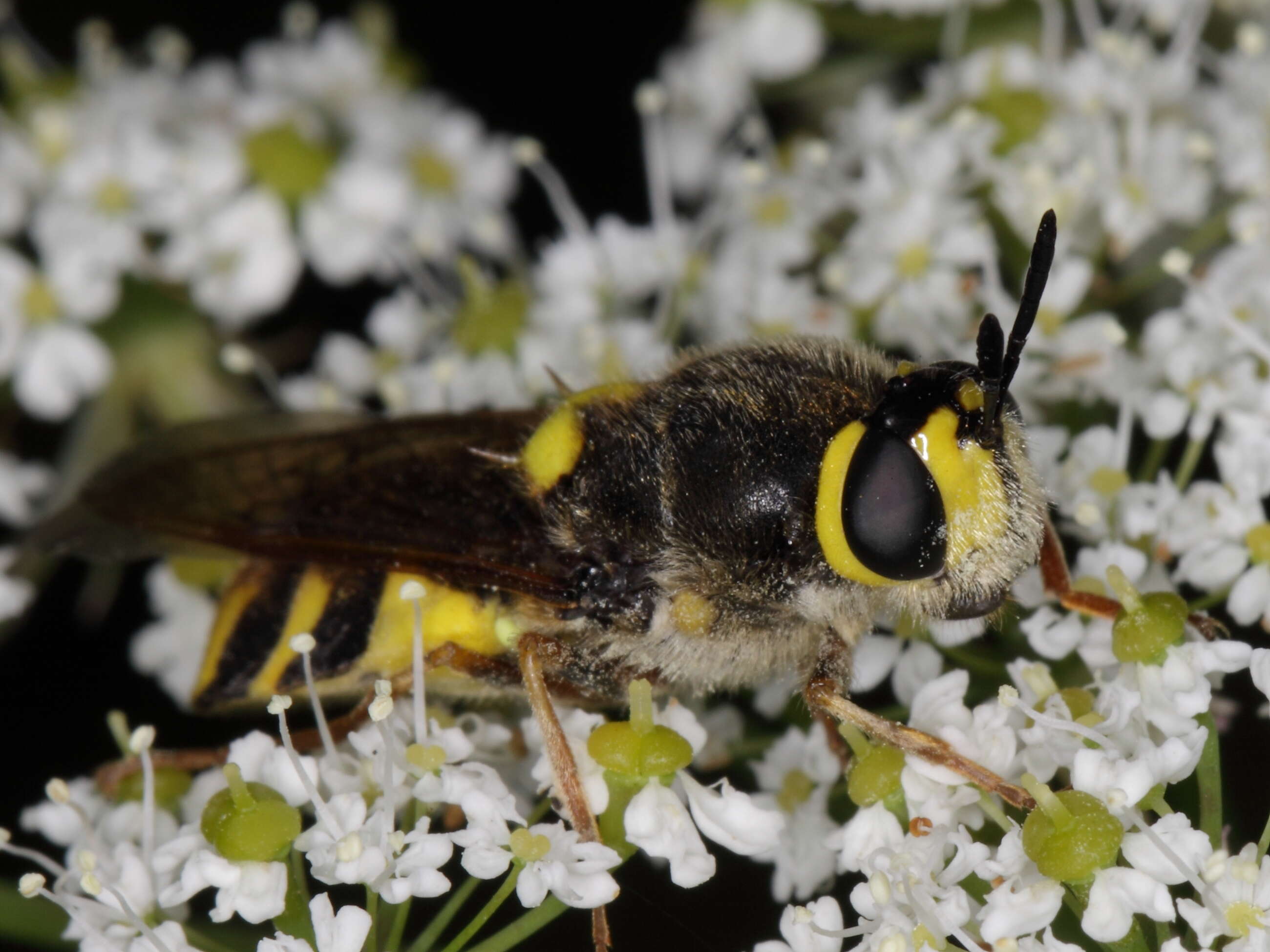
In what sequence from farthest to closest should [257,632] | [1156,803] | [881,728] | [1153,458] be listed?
[1153,458] → [257,632] → [881,728] → [1156,803]

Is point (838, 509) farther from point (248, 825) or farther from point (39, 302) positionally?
point (39, 302)

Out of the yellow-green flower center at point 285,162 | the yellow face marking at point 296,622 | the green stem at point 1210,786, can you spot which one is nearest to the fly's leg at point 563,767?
the yellow face marking at point 296,622

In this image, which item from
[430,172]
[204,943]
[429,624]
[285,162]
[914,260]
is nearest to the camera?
[204,943]

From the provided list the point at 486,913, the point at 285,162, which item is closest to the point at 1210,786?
the point at 486,913

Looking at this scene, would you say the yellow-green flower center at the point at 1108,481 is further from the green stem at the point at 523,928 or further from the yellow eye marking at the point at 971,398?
the green stem at the point at 523,928

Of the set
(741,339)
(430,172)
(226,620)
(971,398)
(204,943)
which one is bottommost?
(204,943)
